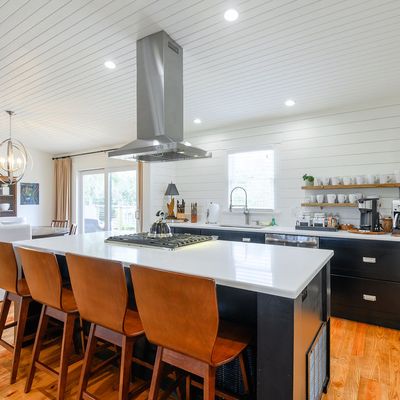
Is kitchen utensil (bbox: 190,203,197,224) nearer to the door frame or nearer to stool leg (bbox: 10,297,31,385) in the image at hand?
the door frame

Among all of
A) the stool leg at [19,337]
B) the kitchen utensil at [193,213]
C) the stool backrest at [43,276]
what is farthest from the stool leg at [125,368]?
the kitchen utensil at [193,213]

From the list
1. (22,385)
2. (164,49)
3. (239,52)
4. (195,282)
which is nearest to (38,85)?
(164,49)

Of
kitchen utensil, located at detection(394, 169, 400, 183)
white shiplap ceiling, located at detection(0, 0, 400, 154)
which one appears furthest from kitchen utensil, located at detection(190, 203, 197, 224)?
kitchen utensil, located at detection(394, 169, 400, 183)

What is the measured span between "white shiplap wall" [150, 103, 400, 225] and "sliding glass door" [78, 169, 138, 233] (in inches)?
40.5

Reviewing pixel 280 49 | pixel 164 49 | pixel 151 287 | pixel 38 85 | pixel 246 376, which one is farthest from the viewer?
pixel 38 85

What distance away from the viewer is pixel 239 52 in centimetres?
260

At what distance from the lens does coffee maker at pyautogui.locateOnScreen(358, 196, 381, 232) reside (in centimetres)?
320

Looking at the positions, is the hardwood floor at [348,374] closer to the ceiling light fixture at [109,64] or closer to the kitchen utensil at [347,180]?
the kitchen utensil at [347,180]

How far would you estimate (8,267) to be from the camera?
2111 mm

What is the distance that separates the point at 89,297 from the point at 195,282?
776 millimetres

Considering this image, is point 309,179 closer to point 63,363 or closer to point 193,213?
point 193,213

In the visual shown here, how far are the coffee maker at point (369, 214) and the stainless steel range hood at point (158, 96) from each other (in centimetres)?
213

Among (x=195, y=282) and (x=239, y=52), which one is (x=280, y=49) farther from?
(x=195, y=282)

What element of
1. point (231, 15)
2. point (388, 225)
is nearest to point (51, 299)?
point (231, 15)
